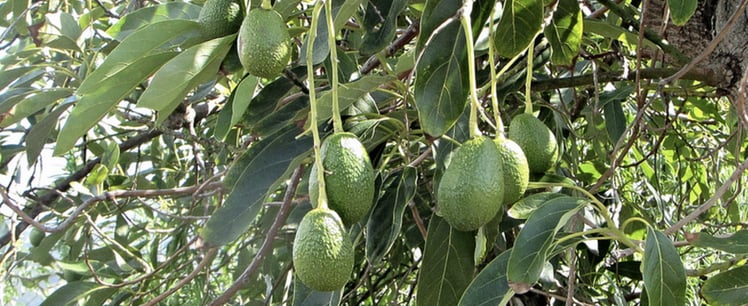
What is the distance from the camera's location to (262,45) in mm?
836

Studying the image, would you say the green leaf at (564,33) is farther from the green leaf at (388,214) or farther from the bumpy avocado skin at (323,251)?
the bumpy avocado skin at (323,251)

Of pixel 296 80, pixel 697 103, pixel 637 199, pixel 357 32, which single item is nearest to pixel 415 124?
pixel 357 32

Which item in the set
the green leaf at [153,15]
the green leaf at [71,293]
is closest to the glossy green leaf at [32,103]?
the green leaf at [153,15]

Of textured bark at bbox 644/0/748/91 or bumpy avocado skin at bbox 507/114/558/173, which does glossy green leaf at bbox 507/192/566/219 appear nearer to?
bumpy avocado skin at bbox 507/114/558/173

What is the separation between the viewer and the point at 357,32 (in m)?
1.36

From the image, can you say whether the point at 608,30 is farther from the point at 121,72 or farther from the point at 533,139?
the point at 121,72

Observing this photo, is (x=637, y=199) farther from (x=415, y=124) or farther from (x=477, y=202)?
(x=477, y=202)

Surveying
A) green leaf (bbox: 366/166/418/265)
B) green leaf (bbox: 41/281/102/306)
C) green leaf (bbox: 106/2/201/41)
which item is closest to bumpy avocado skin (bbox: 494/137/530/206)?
green leaf (bbox: 366/166/418/265)

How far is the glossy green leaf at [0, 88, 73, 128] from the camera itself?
59.1 inches

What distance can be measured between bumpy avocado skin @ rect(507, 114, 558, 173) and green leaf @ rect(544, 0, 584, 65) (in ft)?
0.47

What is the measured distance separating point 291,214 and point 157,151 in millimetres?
1316

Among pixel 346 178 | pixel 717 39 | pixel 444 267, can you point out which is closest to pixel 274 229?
pixel 444 267

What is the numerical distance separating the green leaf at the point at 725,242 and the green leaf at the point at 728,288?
74mm

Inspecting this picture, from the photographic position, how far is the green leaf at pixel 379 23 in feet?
3.32
